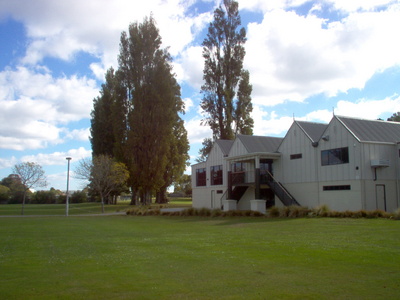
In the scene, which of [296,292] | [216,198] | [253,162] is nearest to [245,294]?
[296,292]

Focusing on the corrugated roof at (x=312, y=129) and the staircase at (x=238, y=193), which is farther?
the staircase at (x=238, y=193)

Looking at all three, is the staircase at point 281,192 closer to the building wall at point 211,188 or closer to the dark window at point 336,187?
the dark window at point 336,187

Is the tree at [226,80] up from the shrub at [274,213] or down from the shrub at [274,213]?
up

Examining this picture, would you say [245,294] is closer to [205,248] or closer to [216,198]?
[205,248]

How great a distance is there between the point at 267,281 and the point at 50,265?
5.32m

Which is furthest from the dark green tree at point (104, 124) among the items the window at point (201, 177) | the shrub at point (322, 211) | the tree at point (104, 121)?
the shrub at point (322, 211)

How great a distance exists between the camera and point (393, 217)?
1956cm

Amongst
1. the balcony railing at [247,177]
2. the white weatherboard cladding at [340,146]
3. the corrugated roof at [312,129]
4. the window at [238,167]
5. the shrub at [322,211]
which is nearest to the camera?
the shrub at [322,211]

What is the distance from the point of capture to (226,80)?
154ft

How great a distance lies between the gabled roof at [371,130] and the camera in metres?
26.4

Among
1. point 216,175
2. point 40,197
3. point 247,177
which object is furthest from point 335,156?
point 40,197

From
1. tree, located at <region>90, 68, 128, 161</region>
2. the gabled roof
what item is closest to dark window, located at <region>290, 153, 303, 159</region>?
the gabled roof

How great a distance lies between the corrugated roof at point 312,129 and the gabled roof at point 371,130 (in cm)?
284

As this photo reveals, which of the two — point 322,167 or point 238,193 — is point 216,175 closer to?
point 238,193
